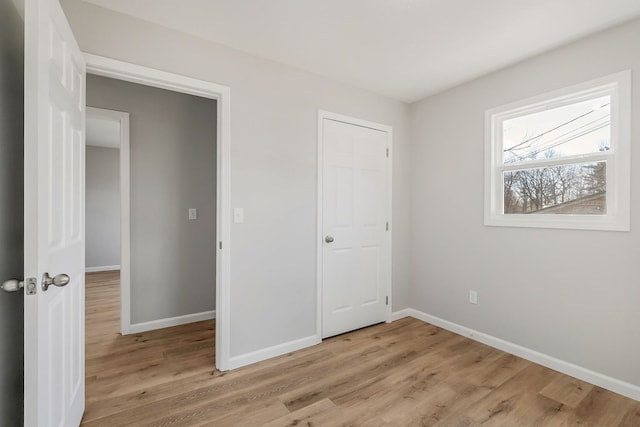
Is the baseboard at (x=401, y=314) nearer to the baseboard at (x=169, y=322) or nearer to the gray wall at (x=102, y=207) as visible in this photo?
the baseboard at (x=169, y=322)

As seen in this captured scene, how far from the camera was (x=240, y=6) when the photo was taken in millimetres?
1818

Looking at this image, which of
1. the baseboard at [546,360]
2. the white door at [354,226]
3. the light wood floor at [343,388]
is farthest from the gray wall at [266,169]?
the baseboard at [546,360]

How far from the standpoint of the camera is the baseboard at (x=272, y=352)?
228 centimetres

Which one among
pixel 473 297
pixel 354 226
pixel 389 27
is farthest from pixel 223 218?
pixel 473 297

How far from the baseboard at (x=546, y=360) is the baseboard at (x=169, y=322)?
2.47 m

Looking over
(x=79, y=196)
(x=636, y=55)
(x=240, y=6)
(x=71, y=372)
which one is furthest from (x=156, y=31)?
(x=636, y=55)

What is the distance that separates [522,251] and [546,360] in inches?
33.7

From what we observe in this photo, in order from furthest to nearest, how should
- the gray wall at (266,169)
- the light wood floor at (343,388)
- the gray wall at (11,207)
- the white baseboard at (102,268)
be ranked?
the white baseboard at (102,268)
the gray wall at (266,169)
the light wood floor at (343,388)
the gray wall at (11,207)

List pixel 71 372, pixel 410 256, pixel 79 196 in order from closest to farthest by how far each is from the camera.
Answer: pixel 71 372 → pixel 79 196 → pixel 410 256

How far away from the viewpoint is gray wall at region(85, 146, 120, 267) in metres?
5.92

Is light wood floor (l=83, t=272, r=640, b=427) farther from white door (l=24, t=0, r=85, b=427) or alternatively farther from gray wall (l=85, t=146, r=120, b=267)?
gray wall (l=85, t=146, r=120, b=267)

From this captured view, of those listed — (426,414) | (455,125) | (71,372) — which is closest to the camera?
(71,372)

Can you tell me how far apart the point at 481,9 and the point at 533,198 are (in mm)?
1532

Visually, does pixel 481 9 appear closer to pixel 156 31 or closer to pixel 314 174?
pixel 314 174
